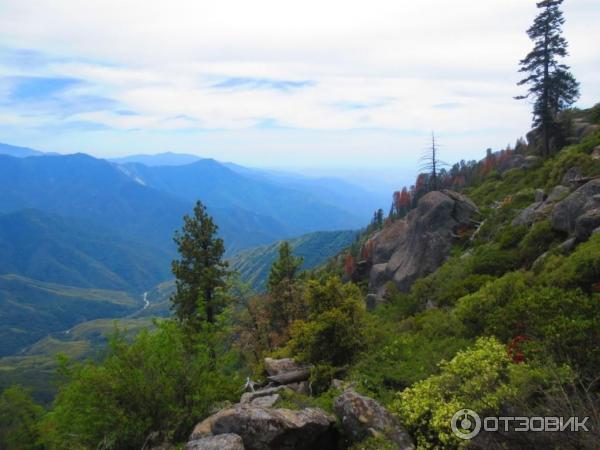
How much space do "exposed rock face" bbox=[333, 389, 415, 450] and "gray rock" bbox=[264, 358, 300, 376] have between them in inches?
261

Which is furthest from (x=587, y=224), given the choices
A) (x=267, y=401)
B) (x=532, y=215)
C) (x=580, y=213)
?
(x=267, y=401)

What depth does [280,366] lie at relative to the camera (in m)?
19.5

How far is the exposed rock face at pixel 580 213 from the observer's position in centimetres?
1992

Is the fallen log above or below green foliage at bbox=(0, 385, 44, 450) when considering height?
above

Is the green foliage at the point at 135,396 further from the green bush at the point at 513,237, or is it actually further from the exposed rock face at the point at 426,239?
the exposed rock face at the point at 426,239

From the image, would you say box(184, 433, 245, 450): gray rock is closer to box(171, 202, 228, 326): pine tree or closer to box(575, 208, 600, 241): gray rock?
box(575, 208, 600, 241): gray rock

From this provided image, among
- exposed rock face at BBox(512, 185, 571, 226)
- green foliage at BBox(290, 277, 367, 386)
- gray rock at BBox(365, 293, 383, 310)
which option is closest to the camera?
green foliage at BBox(290, 277, 367, 386)

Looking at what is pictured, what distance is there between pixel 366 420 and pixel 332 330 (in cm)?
660

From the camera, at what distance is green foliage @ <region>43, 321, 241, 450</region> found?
14.0 meters

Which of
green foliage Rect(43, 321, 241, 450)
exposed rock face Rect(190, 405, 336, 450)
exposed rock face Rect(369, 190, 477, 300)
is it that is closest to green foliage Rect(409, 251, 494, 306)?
exposed rock face Rect(369, 190, 477, 300)

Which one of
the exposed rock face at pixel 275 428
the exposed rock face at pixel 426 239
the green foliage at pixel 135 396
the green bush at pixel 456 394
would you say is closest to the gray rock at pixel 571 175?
the exposed rock face at pixel 426 239

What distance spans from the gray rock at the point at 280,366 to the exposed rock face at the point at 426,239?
62.3ft

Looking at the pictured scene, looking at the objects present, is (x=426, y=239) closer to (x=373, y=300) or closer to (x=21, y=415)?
(x=373, y=300)

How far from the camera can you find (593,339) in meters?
10.6
